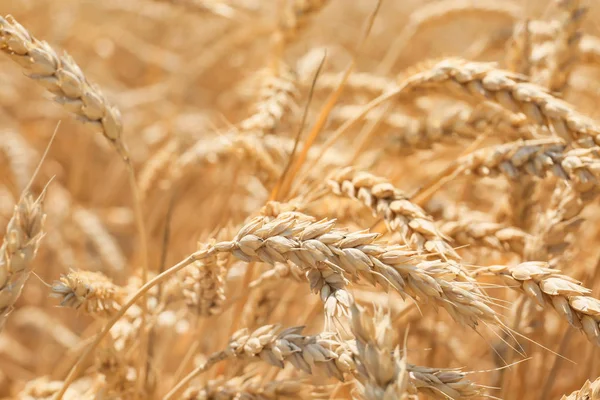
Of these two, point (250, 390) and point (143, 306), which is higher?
point (143, 306)

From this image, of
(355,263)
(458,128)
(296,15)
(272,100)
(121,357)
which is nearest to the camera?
(355,263)

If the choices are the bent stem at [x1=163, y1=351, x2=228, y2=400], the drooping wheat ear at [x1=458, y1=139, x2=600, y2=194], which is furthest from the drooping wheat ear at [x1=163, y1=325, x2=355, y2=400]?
the drooping wheat ear at [x1=458, y1=139, x2=600, y2=194]

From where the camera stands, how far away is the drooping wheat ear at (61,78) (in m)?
0.96

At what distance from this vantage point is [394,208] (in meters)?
1.01

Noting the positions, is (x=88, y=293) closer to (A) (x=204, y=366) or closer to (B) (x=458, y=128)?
(A) (x=204, y=366)

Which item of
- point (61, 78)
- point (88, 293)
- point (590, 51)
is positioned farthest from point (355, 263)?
point (590, 51)

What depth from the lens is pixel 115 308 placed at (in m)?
1.01

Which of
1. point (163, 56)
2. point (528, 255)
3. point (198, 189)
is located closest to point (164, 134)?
point (198, 189)

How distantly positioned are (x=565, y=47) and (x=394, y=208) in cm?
71

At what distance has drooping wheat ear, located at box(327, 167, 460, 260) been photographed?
95cm

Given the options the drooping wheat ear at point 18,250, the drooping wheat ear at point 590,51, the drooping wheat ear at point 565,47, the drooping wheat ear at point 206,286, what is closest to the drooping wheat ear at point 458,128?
the drooping wheat ear at point 565,47

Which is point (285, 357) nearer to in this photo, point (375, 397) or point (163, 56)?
point (375, 397)

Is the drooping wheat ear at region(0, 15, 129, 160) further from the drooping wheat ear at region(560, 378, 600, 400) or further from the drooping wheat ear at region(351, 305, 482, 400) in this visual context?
the drooping wheat ear at region(560, 378, 600, 400)

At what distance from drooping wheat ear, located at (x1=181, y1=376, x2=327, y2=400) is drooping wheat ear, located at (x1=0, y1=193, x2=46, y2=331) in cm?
37
